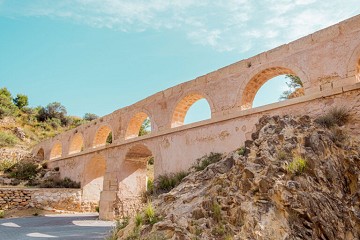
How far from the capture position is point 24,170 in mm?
17922

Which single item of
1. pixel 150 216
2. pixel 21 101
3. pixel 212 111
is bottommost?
pixel 150 216

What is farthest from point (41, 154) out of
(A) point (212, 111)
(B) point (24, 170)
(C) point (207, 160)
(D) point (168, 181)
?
(C) point (207, 160)

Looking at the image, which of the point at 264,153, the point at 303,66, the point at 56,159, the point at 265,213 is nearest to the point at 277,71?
the point at 303,66

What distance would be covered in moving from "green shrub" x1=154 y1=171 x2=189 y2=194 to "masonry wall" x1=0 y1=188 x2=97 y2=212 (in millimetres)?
6935

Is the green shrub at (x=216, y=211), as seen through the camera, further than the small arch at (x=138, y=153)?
No

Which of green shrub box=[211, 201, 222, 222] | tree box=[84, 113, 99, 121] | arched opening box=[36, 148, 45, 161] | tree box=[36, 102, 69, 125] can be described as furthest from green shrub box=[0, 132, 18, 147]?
green shrub box=[211, 201, 222, 222]

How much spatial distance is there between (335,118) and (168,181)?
5096mm

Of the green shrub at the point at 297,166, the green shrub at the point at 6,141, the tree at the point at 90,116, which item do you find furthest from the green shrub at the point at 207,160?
the tree at the point at 90,116

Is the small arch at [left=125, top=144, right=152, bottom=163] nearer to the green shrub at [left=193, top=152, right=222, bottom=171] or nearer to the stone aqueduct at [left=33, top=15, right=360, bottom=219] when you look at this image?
the stone aqueduct at [left=33, top=15, right=360, bottom=219]

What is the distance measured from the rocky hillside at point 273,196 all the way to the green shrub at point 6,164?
16.6m

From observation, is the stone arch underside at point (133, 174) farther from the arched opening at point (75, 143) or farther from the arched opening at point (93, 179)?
the arched opening at point (75, 143)

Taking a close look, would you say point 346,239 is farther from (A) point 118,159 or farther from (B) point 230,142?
(A) point 118,159

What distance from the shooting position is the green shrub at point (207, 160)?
809 cm

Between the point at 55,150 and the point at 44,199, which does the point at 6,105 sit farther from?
the point at 44,199
